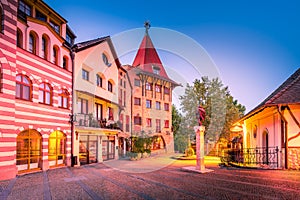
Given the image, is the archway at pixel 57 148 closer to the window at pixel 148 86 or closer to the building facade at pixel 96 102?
the building facade at pixel 96 102

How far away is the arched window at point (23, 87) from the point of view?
13.5 metres

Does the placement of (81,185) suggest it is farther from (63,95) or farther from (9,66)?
(63,95)

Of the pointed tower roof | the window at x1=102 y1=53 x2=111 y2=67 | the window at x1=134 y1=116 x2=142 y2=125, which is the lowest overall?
the window at x1=134 y1=116 x2=142 y2=125

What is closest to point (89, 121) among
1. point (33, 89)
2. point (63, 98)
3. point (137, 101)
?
point (63, 98)

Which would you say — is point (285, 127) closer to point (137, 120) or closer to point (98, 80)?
point (98, 80)

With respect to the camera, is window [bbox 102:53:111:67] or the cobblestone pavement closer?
the cobblestone pavement

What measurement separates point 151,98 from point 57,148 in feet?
59.5

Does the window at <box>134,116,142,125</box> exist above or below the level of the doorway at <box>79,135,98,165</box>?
above

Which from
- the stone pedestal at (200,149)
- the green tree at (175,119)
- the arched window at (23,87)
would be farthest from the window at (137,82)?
the stone pedestal at (200,149)

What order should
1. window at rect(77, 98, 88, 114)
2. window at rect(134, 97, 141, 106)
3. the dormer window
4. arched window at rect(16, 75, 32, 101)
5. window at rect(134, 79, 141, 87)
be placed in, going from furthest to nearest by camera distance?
the dormer window < window at rect(134, 79, 141, 87) < window at rect(134, 97, 141, 106) < window at rect(77, 98, 88, 114) < arched window at rect(16, 75, 32, 101)

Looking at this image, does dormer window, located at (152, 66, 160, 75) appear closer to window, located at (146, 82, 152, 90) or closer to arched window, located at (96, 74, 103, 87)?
window, located at (146, 82, 152, 90)

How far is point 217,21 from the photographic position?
17.9 metres

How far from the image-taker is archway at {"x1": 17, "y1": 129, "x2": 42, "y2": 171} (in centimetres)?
1353

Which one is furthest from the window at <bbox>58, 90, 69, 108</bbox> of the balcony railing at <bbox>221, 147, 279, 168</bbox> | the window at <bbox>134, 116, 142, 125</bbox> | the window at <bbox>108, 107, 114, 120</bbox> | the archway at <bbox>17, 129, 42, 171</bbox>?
the window at <bbox>134, 116, 142, 125</bbox>
